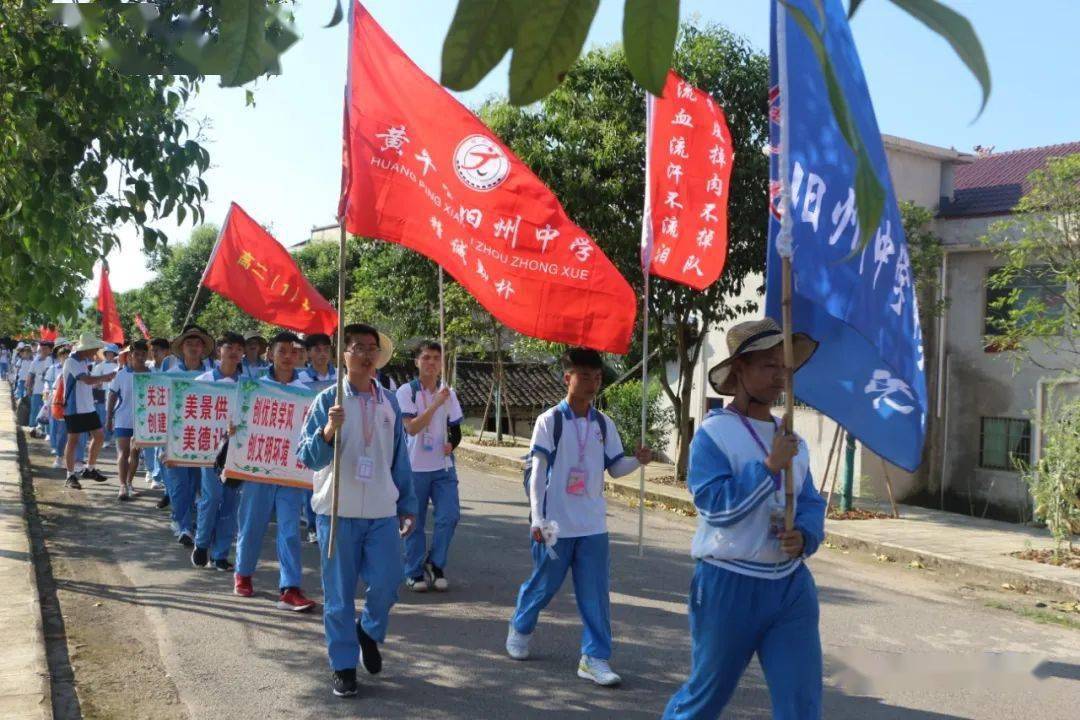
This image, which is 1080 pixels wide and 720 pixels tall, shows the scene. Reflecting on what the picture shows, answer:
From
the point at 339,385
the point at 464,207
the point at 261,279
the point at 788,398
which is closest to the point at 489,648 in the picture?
the point at 339,385

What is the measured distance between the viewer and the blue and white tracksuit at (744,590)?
12.5 feet

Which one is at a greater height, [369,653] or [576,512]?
[576,512]

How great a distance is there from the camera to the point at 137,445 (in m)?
10.6

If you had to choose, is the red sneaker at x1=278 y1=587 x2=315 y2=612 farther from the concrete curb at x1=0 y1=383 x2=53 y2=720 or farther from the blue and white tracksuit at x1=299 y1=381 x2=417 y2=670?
the blue and white tracksuit at x1=299 y1=381 x2=417 y2=670

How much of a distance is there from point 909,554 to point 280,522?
669 centimetres

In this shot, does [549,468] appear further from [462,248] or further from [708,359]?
[708,359]

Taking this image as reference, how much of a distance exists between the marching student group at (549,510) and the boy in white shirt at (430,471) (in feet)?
0.04

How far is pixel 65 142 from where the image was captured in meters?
6.90

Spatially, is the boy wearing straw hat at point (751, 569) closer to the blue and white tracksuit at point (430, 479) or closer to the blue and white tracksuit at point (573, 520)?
the blue and white tracksuit at point (573, 520)

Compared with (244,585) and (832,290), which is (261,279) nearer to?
(244,585)


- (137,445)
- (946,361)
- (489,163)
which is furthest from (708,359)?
(489,163)

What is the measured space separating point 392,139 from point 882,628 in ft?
15.4

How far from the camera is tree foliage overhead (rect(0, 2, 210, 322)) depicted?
6629 mm

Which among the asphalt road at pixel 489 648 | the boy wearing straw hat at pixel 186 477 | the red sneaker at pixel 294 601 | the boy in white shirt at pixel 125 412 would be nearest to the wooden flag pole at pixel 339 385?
the asphalt road at pixel 489 648
